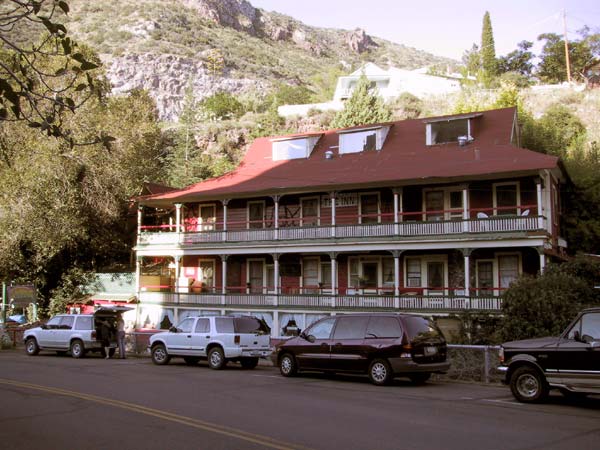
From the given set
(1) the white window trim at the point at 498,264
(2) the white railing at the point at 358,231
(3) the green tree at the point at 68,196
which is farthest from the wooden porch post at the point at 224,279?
(1) the white window trim at the point at 498,264

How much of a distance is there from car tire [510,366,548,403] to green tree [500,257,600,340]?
23.2 ft

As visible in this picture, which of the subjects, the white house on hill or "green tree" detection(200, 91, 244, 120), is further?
"green tree" detection(200, 91, 244, 120)

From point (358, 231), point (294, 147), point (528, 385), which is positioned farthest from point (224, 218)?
point (528, 385)

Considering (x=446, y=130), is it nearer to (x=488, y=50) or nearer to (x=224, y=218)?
(x=224, y=218)

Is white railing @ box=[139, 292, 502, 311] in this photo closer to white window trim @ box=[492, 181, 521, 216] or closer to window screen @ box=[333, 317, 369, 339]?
white window trim @ box=[492, 181, 521, 216]

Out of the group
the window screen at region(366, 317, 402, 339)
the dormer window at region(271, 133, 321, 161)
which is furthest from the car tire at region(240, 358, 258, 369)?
the dormer window at region(271, 133, 321, 161)

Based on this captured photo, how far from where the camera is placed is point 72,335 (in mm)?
25062

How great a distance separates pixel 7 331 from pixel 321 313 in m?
14.5

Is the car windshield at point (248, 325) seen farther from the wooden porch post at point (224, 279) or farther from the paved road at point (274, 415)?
the wooden porch post at point (224, 279)

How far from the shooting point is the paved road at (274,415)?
8953 mm

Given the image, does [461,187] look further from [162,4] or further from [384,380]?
[162,4]

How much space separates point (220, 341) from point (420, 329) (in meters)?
6.98

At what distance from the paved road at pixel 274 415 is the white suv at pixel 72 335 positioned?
7562mm

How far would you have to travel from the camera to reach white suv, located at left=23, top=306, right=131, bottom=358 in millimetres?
24812
